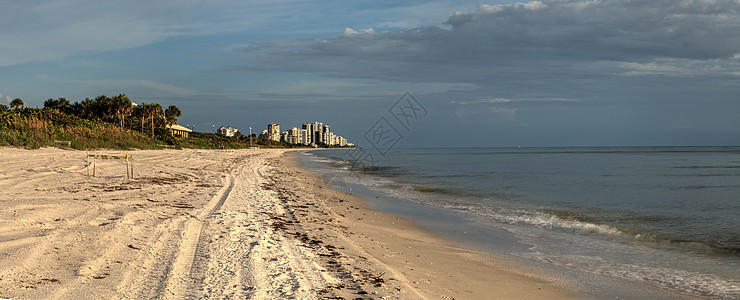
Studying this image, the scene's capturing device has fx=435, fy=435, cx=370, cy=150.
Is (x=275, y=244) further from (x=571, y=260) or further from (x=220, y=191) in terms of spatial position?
(x=220, y=191)

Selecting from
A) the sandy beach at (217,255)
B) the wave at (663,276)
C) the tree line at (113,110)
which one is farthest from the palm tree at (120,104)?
the wave at (663,276)

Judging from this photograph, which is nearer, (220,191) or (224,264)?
(224,264)

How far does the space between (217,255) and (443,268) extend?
3227 mm

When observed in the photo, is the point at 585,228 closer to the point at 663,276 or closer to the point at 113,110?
the point at 663,276

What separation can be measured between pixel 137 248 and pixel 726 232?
12.2 m

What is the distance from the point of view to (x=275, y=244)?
6566 mm

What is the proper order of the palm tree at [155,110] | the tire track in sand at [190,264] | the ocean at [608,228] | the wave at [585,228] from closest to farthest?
the tire track in sand at [190,264]
the ocean at [608,228]
the wave at [585,228]
the palm tree at [155,110]

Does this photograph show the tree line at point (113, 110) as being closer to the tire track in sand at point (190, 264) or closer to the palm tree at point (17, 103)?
the palm tree at point (17, 103)

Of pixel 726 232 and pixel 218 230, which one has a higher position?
pixel 218 230

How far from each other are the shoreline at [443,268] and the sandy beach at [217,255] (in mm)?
22

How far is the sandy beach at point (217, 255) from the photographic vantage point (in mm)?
4328

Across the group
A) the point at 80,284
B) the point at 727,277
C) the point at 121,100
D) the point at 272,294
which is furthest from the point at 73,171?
the point at 121,100

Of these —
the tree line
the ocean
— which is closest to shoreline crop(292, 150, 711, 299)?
the ocean

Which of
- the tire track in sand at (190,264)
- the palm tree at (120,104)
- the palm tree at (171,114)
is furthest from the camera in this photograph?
the palm tree at (171,114)
